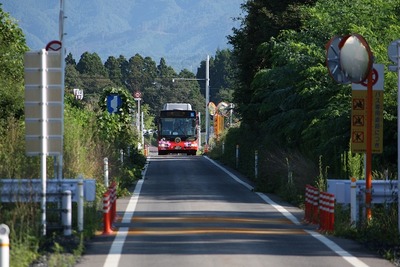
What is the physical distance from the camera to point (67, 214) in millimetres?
18375

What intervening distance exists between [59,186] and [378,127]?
735 centimetres

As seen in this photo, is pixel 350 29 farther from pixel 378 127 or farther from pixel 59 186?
pixel 59 186

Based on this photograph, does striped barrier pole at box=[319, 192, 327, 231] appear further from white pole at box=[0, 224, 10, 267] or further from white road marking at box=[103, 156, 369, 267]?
white pole at box=[0, 224, 10, 267]

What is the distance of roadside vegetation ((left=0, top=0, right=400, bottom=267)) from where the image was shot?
19062 mm

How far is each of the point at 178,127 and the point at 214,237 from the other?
52.3 meters

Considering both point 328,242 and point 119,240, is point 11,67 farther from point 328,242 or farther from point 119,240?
point 328,242

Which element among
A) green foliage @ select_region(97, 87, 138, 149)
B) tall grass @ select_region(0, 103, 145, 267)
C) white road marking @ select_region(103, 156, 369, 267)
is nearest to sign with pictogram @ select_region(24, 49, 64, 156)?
tall grass @ select_region(0, 103, 145, 267)

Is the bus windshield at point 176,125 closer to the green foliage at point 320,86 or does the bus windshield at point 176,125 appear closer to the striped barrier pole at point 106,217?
the green foliage at point 320,86

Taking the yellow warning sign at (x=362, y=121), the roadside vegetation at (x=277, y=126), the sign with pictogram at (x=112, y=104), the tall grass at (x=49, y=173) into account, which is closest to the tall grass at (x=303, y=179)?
the roadside vegetation at (x=277, y=126)

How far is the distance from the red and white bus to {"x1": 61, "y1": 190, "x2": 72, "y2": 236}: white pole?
169ft

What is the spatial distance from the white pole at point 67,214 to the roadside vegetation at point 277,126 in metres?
0.18

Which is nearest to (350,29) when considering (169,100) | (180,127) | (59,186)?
(59,186)

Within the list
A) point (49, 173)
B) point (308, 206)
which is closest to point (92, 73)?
point (49, 173)

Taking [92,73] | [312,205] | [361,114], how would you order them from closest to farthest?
[361,114], [312,205], [92,73]
